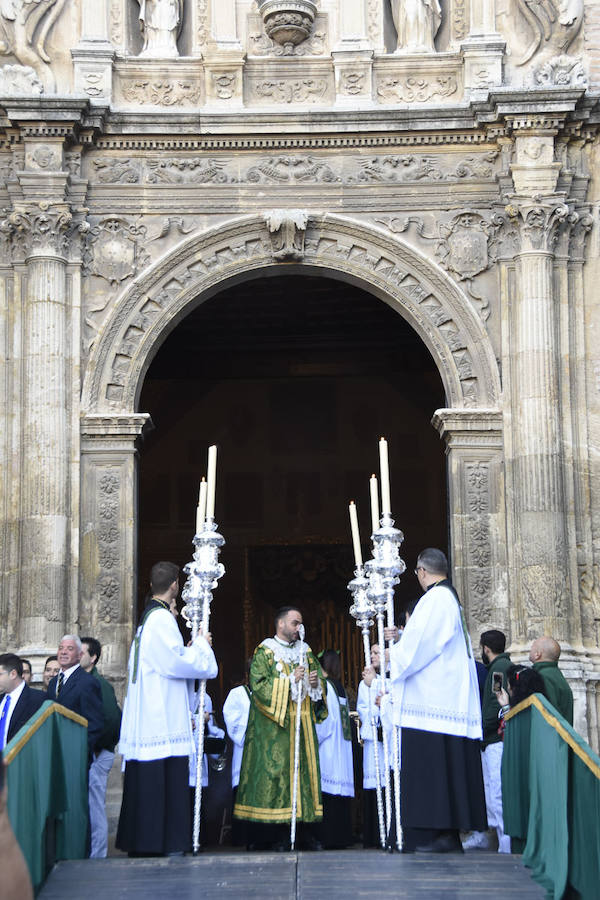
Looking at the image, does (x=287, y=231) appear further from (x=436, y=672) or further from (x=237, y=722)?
(x=436, y=672)

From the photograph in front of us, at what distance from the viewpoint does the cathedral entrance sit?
2025cm

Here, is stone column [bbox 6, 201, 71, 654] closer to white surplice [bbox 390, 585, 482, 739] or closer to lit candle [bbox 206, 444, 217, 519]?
lit candle [bbox 206, 444, 217, 519]

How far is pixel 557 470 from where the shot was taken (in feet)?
45.7

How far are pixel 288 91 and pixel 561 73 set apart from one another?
253 cm

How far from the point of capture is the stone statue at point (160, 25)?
49.0 feet

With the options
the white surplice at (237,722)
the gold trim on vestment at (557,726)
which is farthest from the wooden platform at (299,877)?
the white surplice at (237,722)

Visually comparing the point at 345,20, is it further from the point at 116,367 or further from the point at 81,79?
the point at 116,367

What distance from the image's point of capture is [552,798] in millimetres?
8273

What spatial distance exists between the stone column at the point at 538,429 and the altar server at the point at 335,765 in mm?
2333

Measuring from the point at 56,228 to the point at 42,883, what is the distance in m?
7.24

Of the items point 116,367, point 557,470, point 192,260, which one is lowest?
point 557,470

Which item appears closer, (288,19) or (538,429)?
(538,429)

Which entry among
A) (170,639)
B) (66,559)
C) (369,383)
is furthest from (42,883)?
(369,383)

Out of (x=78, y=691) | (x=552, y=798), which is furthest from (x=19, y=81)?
(x=552, y=798)
